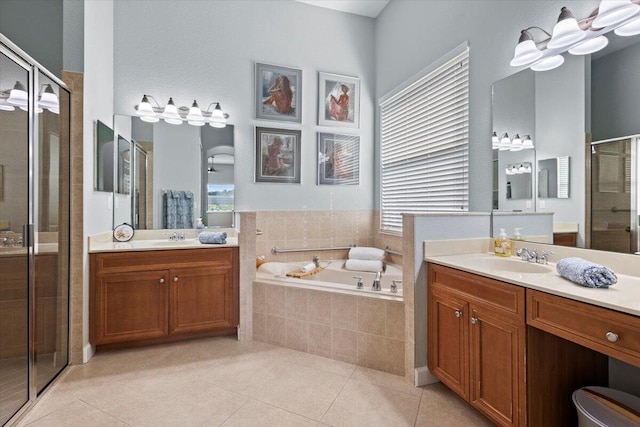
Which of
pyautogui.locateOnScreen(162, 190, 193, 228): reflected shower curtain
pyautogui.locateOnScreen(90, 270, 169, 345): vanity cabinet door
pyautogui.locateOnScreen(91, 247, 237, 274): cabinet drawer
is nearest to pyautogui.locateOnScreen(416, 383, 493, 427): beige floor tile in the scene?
pyautogui.locateOnScreen(91, 247, 237, 274): cabinet drawer

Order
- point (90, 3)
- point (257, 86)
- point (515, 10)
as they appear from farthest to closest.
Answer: point (257, 86) < point (90, 3) < point (515, 10)

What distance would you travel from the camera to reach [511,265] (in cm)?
198

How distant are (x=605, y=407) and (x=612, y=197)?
0.98 metres

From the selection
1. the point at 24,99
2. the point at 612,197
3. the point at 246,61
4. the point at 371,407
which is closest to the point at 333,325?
the point at 371,407

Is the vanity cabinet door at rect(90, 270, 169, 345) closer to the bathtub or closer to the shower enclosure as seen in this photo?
the shower enclosure

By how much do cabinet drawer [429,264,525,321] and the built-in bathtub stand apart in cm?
43

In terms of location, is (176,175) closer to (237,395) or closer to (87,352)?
(87,352)

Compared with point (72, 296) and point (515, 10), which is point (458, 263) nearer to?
point (515, 10)

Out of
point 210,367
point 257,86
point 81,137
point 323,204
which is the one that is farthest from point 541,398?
point 257,86

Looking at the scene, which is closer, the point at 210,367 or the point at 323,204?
the point at 210,367

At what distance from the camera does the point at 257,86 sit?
351 centimetres

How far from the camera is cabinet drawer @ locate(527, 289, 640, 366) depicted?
106 cm

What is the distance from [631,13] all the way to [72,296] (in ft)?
12.2

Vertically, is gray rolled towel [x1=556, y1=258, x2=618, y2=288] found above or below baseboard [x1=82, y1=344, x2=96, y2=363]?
above
